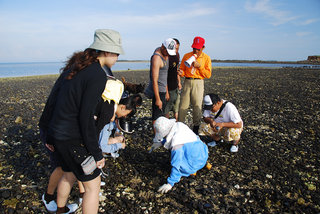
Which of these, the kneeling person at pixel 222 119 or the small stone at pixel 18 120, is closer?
the kneeling person at pixel 222 119

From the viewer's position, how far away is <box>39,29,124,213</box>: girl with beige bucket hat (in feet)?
7.33

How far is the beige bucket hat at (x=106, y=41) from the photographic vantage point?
238 cm

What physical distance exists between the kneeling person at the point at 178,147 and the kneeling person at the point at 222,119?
1.46 m

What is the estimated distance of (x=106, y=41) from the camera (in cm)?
240

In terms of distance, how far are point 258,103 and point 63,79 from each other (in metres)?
11.0

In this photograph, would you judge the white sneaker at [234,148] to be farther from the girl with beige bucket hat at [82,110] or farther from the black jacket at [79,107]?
the black jacket at [79,107]

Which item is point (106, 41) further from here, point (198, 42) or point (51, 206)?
point (198, 42)

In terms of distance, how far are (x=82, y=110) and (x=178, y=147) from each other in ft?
7.23

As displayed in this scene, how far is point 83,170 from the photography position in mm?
2426

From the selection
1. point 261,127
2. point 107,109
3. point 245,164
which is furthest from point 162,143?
point 261,127

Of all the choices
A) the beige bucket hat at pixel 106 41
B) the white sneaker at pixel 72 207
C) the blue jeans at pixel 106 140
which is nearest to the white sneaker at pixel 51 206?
the white sneaker at pixel 72 207

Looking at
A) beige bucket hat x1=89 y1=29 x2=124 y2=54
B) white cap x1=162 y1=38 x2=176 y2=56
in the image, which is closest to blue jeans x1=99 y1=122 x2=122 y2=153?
beige bucket hat x1=89 y1=29 x2=124 y2=54

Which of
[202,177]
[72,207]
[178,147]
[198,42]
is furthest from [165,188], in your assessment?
[198,42]

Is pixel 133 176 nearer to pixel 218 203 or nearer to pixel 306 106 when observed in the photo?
pixel 218 203
